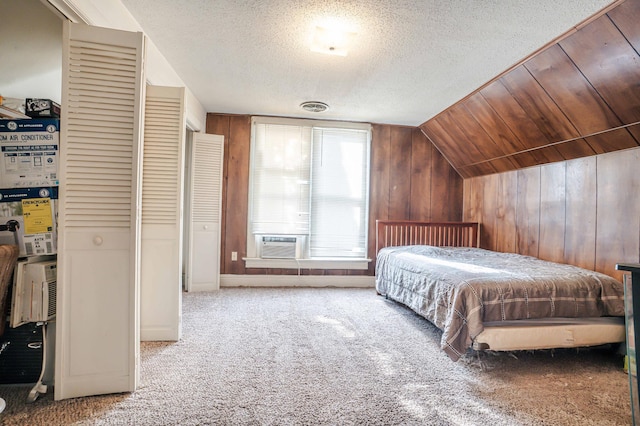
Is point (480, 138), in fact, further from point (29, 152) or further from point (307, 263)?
point (29, 152)

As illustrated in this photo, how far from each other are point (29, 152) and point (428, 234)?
13.1 ft

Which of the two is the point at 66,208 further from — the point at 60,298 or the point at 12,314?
the point at 12,314

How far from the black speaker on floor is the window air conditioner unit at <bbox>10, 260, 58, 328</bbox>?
13 centimetres

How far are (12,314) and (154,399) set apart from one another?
30.3 inches

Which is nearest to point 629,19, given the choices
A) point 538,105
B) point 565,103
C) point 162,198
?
point 565,103

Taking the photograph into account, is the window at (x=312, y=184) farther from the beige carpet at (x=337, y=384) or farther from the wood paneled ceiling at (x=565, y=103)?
the beige carpet at (x=337, y=384)

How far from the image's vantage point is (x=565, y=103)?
→ 2520 millimetres

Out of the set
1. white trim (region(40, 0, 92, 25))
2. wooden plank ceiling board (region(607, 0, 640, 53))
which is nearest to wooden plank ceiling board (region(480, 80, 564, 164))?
wooden plank ceiling board (region(607, 0, 640, 53))

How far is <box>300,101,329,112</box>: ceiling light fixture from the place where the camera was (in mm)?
3648

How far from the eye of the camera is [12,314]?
149 centimetres

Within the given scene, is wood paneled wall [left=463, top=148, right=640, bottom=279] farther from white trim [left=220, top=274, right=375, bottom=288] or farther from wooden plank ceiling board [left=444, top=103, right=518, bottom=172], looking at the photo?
white trim [left=220, top=274, right=375, bottom=288]

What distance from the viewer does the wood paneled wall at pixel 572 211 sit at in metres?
2.41

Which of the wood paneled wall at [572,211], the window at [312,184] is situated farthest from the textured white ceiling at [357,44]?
the wood paneled wall at [572,211]

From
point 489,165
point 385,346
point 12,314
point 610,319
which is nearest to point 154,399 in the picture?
point 12,314
